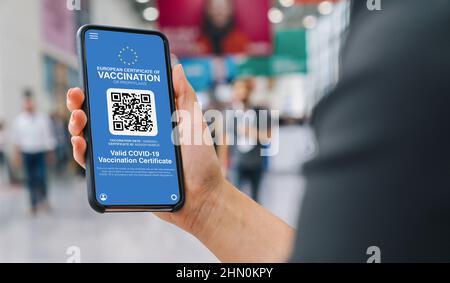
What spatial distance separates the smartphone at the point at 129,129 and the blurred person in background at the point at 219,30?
12.0ft

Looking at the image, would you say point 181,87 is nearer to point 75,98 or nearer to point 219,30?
point 75,98

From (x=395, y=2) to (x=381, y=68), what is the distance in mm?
35

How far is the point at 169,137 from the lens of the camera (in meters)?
0.61

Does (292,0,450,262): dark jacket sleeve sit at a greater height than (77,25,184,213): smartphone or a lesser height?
greater

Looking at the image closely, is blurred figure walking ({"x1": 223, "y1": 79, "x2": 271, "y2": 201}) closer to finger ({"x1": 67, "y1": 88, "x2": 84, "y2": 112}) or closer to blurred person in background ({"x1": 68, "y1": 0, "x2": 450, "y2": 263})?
finger ({"x1": 67, "y1": 88, "x2": 84, "y2": 112})

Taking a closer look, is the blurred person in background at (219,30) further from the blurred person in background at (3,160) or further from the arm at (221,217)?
the arm at (221,217)

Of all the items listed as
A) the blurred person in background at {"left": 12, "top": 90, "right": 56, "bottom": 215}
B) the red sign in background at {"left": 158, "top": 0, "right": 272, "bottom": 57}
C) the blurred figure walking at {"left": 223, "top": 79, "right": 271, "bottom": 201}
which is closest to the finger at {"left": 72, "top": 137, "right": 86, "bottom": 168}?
the blurred figure walking at {"left": 223, "top": 79, "right": 271, "bottom": 201}

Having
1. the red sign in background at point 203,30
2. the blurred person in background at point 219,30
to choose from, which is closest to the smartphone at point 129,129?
the red sign in background at point 203,30

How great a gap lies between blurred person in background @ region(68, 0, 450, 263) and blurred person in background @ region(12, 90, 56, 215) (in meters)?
4.51

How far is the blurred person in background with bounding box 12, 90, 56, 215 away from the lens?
184 inches

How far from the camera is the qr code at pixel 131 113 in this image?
24.0 inches

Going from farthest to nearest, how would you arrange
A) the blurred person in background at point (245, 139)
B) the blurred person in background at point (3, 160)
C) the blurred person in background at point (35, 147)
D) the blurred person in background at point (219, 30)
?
the blurred person in background at point (3, 160) < the blurred person in background at point (35, 147) < the blurred person in background at point (219, 30) < the blurred person in background at point (245, 139)

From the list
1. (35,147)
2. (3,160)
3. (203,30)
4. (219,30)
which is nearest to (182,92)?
(203,30)
